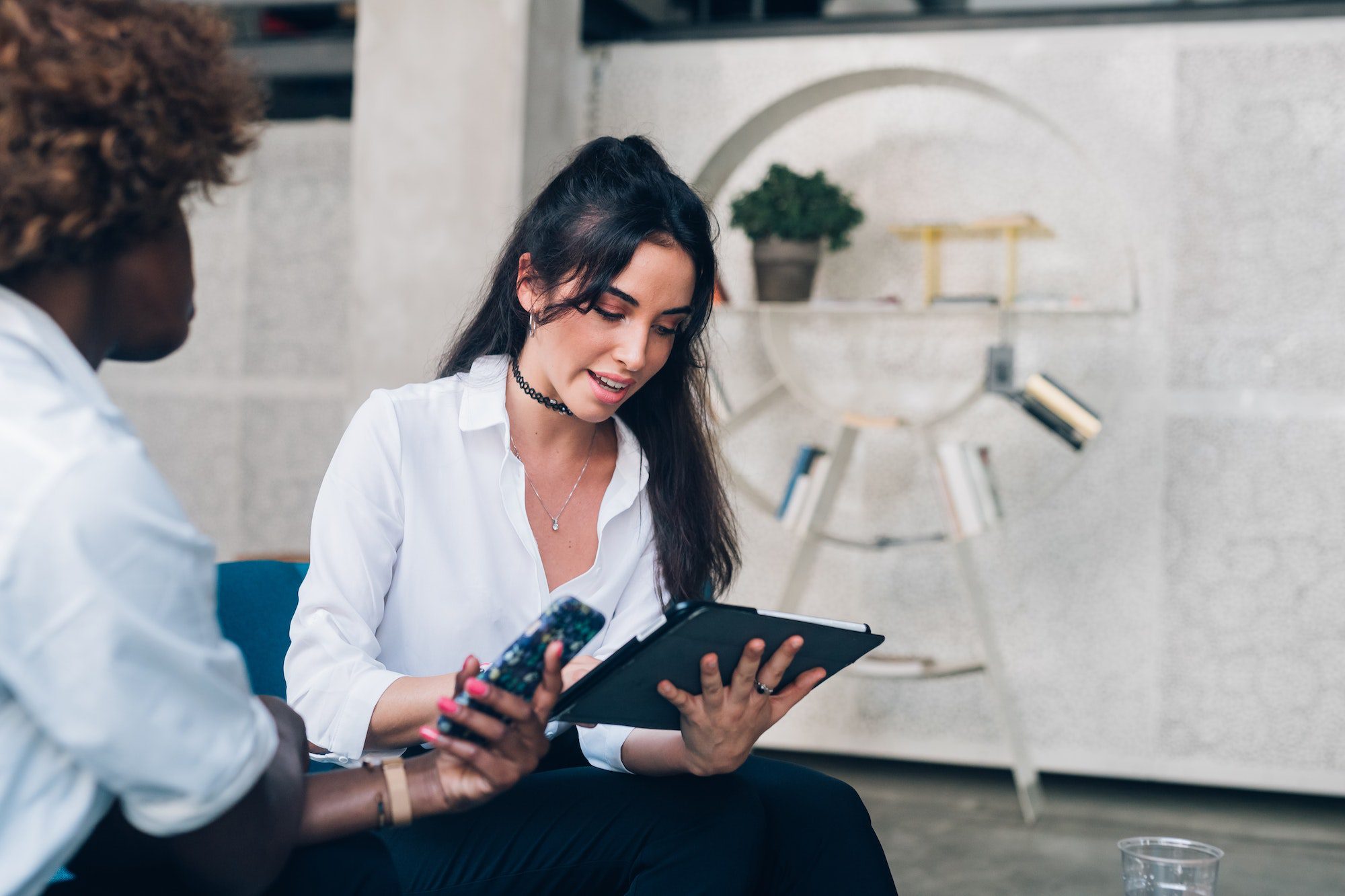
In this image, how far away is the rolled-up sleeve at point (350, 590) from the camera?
1.27 meters

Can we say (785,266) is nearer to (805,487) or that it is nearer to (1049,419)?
(805,487)

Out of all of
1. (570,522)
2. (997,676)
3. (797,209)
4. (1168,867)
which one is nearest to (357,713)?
(570,522)

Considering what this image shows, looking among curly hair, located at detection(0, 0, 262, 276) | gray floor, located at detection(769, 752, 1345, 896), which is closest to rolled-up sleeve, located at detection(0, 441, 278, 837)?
curly hair, located at detection(0, 0, 262, 276)

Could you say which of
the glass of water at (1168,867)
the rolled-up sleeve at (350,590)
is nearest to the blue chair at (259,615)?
the rolled-up sleeve at (350,590)

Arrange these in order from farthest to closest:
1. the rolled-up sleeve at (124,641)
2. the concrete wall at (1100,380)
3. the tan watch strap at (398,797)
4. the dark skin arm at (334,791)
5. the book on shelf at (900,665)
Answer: the concrete wall at (1100,380) < the book on shelf at (900,665) < the tan watch strap at (398,797) < the dark skin arm at (334,791) < the rolled-up sleeve at (124,641)

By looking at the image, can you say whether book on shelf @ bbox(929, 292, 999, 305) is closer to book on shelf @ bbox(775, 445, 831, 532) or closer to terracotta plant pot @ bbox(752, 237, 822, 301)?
terracotta plant pot @ bbox(752, 237, 822, 301)

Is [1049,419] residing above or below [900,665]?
above

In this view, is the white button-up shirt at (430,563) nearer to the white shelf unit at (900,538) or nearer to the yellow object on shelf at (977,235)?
the white shelf unit at (900,538)

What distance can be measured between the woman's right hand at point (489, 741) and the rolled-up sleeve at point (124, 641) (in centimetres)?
25

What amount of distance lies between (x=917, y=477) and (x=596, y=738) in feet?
6.95

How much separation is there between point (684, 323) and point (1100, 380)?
2.04 m

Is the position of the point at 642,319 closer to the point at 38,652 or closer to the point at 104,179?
the point at 104,179

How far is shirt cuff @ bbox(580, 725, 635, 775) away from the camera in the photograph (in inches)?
55.6

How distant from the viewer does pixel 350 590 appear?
1345 mm
